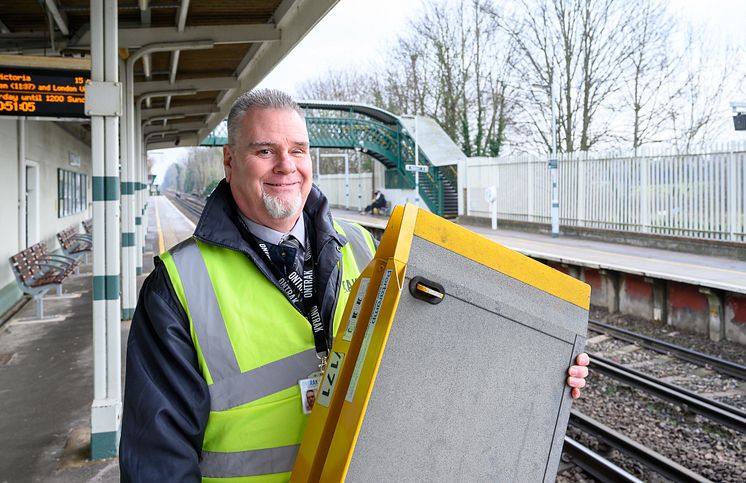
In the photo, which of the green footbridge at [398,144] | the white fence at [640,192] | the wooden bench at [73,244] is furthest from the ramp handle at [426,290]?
the green footbridge at [398,144]

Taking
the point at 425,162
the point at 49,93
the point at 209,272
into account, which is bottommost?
the point at 209,272

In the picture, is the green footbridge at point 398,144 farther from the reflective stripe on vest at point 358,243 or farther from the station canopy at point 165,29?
the reflective stripe on vest at point 358,243

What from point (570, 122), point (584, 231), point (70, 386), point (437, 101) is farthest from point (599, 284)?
point (437, 101)

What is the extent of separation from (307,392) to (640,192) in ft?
62.3

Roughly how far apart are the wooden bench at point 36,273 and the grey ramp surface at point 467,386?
8906 mm

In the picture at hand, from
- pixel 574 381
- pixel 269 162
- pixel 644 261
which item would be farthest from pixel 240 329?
pixel 644 261

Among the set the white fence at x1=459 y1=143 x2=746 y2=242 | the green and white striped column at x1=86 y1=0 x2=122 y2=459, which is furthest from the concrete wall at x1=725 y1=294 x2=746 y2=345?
the green and white striped column at x1=86 y1=0 x2=122 y2=459

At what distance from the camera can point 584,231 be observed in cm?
2070

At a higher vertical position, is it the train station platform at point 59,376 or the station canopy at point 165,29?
the station canopy at point 165,29

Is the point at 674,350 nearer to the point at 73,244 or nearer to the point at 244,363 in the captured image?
the point at 244,363

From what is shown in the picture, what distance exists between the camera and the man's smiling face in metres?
1.89

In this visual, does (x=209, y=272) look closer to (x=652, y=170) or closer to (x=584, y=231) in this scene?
(x=652, y=170)

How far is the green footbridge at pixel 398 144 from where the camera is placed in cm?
3356

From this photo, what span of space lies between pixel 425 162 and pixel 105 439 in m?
31.4
